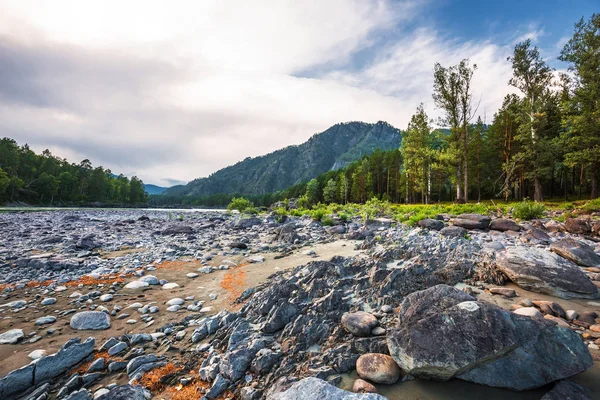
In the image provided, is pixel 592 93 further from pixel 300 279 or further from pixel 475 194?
pixel 300 279

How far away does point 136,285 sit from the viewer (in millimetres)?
6781

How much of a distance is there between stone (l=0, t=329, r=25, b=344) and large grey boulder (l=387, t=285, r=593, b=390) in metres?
6.37

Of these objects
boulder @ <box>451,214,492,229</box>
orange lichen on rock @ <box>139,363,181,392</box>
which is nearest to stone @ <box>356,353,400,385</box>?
orange lichen on rock @ <box>139,363,181,392</box>

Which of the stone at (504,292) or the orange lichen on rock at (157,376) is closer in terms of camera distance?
the orange lichen on rock at (157,376)

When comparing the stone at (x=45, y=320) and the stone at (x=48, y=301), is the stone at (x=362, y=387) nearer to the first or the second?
the stone at (x=45, y=320)

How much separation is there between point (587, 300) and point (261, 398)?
6.27 meters

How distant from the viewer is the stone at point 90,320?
4.67 metres

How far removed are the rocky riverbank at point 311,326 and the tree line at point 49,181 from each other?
79147mm

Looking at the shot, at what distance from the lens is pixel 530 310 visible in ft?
13.0

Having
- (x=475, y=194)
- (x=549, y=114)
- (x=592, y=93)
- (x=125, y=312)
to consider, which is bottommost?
(x=125, y=312)

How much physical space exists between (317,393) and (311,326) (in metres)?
1.47

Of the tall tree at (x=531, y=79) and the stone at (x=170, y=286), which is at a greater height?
the tall tree at (x=531, y=79)

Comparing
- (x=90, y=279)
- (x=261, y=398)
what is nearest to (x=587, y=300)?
(x=261, y=398)

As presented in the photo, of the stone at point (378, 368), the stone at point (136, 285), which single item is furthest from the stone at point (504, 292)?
the stone at point (136, 285)
